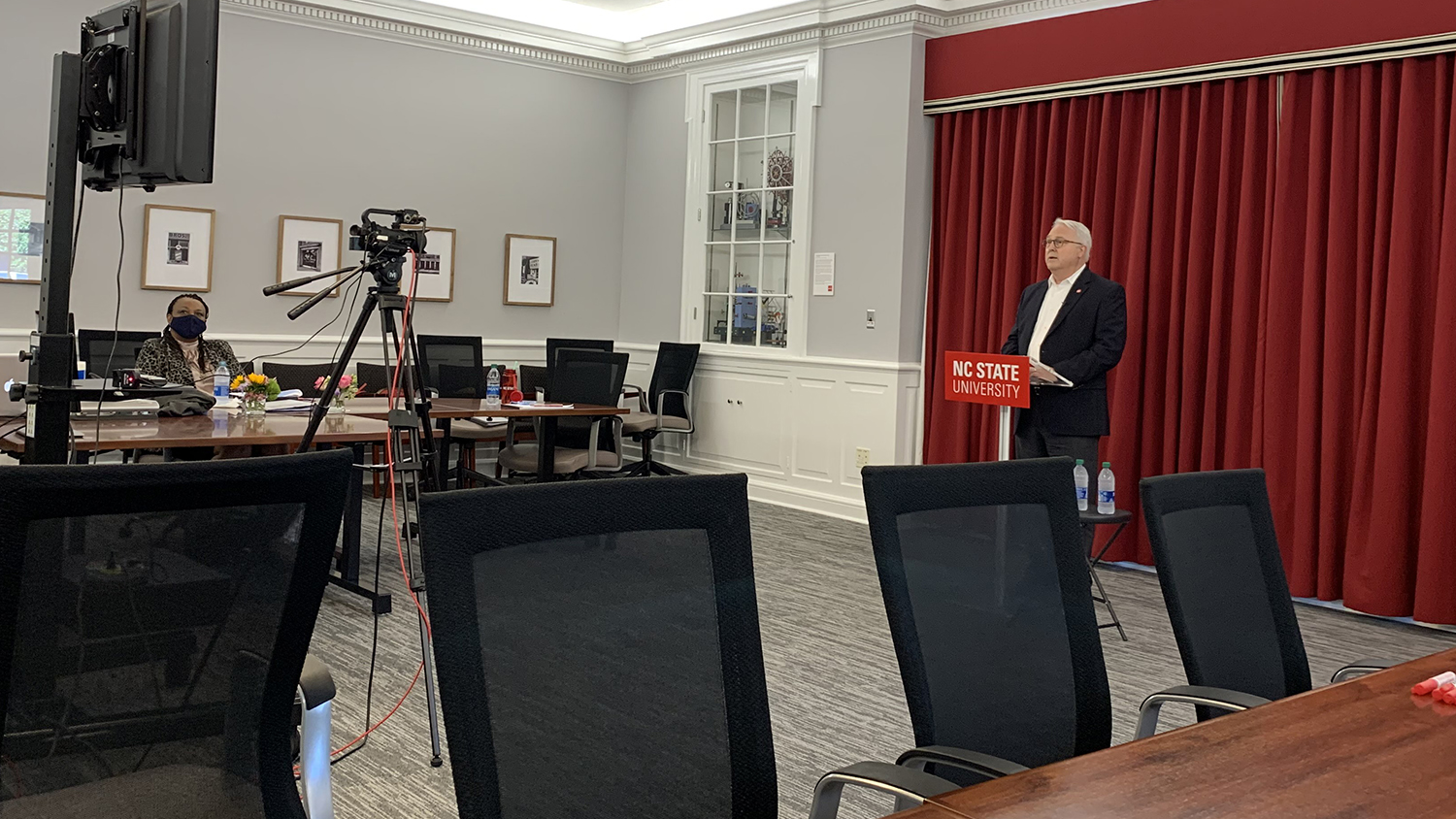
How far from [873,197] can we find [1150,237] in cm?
183

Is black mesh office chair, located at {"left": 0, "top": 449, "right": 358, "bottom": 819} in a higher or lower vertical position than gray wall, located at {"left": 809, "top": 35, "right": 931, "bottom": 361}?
lower

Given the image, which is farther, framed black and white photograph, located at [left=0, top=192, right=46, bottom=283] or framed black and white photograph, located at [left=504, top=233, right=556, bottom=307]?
framed black and white photograph, located at [left=504, top=233, right=556, bottom=307]

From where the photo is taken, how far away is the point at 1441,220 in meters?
4.93

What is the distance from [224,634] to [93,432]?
2.92 m

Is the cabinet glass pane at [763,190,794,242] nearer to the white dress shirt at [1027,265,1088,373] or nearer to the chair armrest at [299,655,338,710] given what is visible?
the white dress shirt at [1027,265,1088,373]

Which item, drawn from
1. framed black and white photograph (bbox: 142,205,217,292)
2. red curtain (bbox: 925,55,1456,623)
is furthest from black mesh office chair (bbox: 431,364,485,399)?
red curtain (bbox: 925,55,1456,623)

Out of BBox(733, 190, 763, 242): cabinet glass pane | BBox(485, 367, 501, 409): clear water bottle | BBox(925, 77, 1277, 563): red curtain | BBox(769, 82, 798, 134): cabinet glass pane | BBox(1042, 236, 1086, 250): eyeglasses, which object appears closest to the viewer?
BBox(1042, 236, 1086, 250): eyeglasses

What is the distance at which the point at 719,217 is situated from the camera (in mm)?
8469

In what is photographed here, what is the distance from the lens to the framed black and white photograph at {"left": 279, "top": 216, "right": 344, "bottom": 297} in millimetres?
7621

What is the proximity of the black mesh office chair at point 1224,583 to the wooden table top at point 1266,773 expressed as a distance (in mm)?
435

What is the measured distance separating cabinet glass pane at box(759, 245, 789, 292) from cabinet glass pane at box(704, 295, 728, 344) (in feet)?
1.42

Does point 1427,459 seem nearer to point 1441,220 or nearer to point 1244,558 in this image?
point 1441,220

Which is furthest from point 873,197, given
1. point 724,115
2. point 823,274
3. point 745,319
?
point 724,115

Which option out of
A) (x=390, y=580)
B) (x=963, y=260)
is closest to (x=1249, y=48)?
(x=963, y=260)
